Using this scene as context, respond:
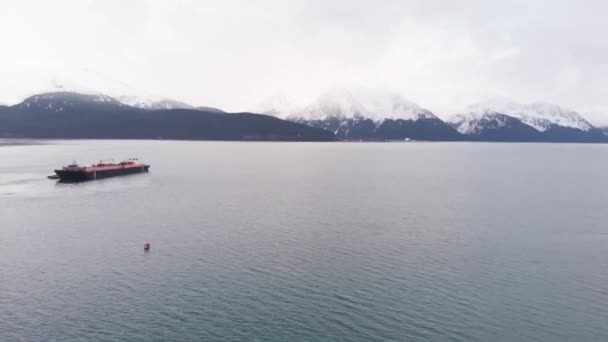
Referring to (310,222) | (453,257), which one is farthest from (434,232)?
(310,222)

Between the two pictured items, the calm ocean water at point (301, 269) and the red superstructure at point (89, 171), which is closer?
the calm ocean water at point (301, 269)

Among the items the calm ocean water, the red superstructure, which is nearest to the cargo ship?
the red superstructure

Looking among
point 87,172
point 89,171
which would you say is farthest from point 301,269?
point 89,171

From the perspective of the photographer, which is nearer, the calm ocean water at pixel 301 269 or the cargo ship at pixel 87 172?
the calm ocean water at pixel 301 269

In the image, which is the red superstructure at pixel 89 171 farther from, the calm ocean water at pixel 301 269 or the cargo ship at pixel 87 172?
the calm ocean water at pixel 301 269

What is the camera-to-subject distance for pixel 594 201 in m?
128

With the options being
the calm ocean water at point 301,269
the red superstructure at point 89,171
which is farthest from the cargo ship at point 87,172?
the calm ocean water at point 301,269

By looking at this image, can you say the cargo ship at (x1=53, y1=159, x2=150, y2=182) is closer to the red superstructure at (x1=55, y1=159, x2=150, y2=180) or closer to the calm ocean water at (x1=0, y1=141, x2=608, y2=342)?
the red superstructure at (x1=55, y1=159, x2=150, y2=180)

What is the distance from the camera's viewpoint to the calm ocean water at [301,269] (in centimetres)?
4731

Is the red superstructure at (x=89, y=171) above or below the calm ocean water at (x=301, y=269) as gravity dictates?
above

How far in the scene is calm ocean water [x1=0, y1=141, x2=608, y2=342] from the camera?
155 ft

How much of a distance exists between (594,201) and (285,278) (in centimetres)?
10268

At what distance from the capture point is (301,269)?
2552 inches

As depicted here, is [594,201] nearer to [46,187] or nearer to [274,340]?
[274,340]
